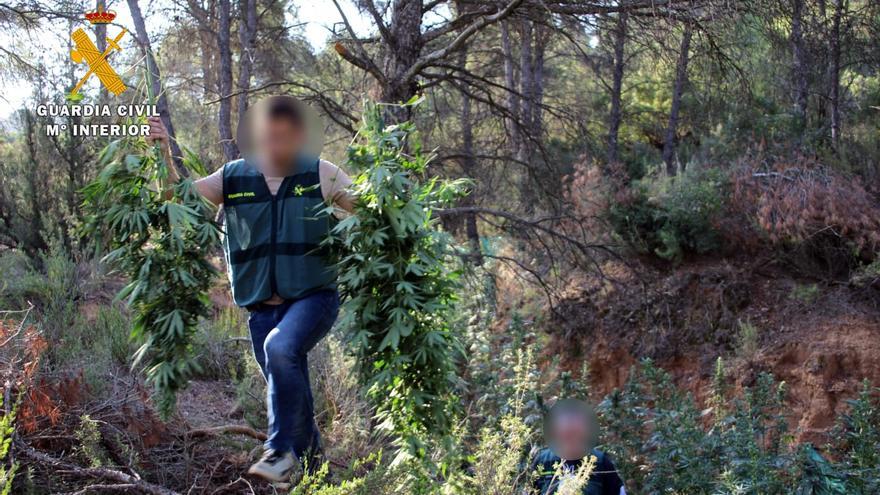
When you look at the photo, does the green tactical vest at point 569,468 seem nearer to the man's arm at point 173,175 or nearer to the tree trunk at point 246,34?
the man's arm at point 173,175

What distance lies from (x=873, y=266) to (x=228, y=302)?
8.08m

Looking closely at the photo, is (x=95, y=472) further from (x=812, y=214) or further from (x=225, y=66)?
(x=225, y=66)

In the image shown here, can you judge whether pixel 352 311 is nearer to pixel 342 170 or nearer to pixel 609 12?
pixel 342 170

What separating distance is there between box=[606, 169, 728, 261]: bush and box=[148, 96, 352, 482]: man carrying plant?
8.42m

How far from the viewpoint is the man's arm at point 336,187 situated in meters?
4.05

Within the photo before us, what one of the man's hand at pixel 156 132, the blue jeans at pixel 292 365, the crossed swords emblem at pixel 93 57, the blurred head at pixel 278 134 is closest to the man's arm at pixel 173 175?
the man's hand at pixel 156 132

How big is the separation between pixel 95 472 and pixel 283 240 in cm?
147

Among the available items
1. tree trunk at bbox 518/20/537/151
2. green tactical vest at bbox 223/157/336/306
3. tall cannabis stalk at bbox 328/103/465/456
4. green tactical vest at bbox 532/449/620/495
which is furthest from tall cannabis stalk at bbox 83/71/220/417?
tree trunk at bbox 518/20/537/151

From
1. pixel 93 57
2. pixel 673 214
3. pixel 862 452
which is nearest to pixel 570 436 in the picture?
pixel 862 452

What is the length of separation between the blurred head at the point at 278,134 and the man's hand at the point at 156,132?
469 mm

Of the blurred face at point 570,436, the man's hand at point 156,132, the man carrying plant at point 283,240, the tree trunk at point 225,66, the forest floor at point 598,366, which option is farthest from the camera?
the tree trunk at point 225,66

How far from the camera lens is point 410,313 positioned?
384cm

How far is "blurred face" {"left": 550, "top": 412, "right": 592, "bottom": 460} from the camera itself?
4.55 m

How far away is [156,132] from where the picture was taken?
412 centimetres
